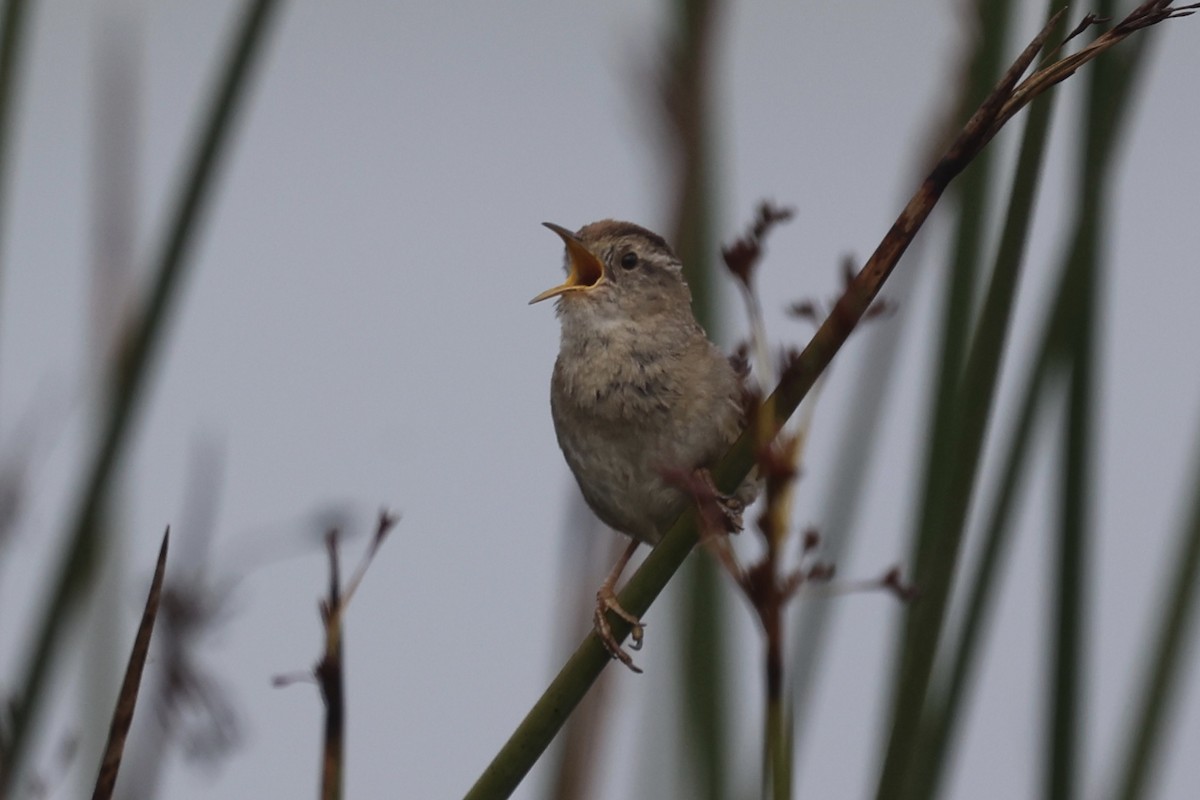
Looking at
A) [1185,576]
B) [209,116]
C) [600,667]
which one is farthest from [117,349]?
[1185,576]

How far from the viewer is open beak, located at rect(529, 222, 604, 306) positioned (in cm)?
367

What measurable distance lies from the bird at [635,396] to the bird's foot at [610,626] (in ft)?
0.04

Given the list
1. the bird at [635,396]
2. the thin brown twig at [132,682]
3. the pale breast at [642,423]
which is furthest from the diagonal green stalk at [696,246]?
the pale breast at [642,423]

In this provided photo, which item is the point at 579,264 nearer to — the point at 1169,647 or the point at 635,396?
the point at 635,396

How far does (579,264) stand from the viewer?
3771mm

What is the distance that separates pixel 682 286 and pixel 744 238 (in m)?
1.94

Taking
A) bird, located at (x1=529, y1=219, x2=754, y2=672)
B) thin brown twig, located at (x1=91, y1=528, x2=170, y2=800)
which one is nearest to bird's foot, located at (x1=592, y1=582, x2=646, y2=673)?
bird, located at (x1=529, y1=219, x2=754, y2=672)

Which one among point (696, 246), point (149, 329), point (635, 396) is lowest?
point (635, 396)

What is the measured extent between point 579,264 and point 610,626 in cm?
135

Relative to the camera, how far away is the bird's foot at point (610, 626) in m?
1.85

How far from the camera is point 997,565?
1.79 m

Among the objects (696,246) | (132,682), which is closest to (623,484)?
(696,246)

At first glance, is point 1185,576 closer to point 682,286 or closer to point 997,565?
point 997,565

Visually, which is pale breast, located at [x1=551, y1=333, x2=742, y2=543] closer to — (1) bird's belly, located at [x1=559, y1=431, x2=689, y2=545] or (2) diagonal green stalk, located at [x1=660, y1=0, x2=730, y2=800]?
(1) bird's belly, located at [x1=559, y1=431, x2=689, y2=545]
